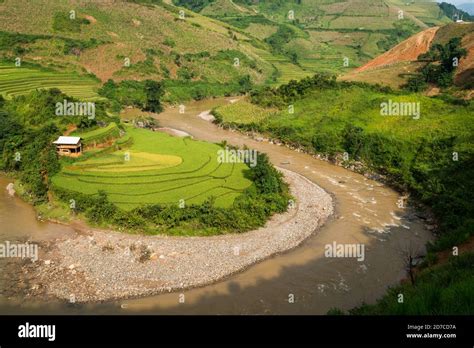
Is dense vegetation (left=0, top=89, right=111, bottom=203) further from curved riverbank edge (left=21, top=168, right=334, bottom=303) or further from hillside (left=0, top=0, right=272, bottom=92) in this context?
hillside (left=0, top=0, right=272, bottom=92)

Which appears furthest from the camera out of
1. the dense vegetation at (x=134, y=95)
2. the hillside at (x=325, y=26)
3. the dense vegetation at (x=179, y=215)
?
the hillside at (x=325, y=26)

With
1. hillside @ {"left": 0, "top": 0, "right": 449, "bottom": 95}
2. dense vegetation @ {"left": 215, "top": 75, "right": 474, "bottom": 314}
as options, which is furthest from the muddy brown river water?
hillside @ {"left": 0, "top": 0, "right": 449, "bottom": 95}

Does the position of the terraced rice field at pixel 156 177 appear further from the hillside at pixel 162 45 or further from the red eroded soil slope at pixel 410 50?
the red eroded soil slope at pixel 410 50

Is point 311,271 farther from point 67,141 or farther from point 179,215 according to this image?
point 67,141

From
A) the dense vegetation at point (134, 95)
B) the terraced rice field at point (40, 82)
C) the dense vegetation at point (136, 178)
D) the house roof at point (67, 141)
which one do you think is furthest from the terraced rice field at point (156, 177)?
the dense vegetation at point (134, 95)

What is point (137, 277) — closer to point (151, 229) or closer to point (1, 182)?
point (151, 229)

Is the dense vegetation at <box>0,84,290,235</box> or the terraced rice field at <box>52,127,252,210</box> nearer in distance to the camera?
the dense vegetation at <box>0,84,290,235</box>
